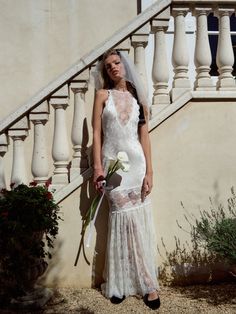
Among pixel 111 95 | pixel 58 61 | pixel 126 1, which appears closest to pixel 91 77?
pixel 111 95

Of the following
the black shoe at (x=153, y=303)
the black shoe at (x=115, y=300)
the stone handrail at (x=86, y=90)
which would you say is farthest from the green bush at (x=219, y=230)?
the stone handrail at (x=86, y=90)

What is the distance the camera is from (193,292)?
11.9 ft

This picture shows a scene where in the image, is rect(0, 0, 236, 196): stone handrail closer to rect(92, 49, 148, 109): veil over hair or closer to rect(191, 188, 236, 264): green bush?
rect(92, 49, 148, 109): veil over hair

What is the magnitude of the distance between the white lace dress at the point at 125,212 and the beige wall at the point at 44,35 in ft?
7.56

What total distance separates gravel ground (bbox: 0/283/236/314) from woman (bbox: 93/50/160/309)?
0.09m

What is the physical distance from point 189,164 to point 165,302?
1194 millimetres

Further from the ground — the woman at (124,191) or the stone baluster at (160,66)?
the stone baluster at (160,66)

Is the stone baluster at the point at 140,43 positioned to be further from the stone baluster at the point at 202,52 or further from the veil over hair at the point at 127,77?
the stone baluster at the point at 202,52

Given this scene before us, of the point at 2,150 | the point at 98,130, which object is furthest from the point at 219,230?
the point at 2,150

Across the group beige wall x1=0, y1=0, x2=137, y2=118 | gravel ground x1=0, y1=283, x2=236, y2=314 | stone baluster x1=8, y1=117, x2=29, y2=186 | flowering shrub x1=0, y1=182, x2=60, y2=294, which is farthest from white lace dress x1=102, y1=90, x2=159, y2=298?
beige wall x1=0, y1=0, x2=137, y2=118

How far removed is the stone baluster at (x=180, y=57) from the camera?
380 centimetres

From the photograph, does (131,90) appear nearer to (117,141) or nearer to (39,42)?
(117,141)

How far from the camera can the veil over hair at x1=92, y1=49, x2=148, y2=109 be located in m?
3.47

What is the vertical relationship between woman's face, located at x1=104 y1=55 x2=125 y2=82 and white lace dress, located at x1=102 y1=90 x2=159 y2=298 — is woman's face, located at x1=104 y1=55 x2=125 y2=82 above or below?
above
